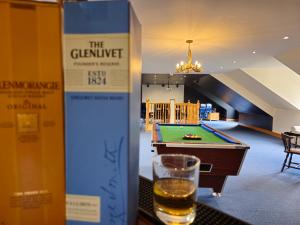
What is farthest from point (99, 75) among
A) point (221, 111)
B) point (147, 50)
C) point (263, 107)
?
point (221, 111)

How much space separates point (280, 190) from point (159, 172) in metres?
3.49

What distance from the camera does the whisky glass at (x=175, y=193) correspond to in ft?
1.63

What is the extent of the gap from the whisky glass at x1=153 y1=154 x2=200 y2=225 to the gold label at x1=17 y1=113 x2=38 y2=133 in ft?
1.09

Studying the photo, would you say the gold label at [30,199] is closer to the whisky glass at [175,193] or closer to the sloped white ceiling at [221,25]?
the whisky glass at [175,193]

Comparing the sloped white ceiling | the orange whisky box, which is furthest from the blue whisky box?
the sloped white ceiling

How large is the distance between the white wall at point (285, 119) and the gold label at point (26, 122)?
8.33m

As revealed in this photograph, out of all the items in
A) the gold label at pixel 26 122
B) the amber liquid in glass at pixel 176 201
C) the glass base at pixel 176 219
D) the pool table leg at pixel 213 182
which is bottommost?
the pool table leg at pixel 213 182

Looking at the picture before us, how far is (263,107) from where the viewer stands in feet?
27.8

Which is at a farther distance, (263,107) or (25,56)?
(263,107)

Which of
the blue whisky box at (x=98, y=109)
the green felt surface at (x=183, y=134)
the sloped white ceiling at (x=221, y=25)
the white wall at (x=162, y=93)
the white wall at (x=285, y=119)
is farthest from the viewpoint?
the white wall at (x=162, y=93)

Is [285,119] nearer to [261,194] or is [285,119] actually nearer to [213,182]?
[261,194]

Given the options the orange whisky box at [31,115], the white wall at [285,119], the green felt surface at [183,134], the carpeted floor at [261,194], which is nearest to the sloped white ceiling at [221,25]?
the green felt surface at [183,134]

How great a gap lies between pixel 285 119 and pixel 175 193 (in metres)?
8.60

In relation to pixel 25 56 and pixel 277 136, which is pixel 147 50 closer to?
pixel 25 56
